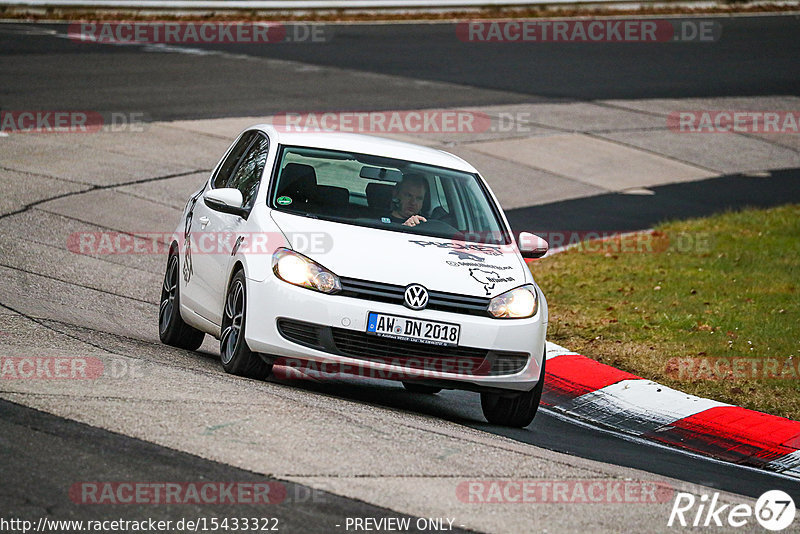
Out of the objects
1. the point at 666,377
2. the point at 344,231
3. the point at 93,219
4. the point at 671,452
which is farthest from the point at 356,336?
the point at 93,219

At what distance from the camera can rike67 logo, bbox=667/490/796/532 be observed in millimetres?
5770

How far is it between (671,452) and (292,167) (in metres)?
3.10

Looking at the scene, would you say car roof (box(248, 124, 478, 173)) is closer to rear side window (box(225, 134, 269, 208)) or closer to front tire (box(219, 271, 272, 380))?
rear side window (box(225, 134, 269, 208))

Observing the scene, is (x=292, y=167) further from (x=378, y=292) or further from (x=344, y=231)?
(x=378, y=292)

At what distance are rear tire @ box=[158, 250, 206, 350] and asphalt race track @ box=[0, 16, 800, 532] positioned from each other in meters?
0.23

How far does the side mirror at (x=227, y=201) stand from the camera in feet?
26.3

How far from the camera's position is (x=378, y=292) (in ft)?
23.7
